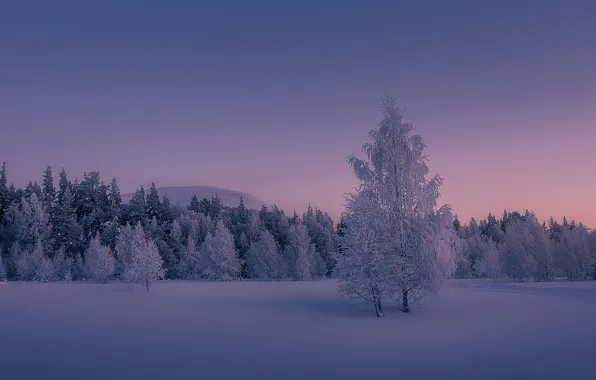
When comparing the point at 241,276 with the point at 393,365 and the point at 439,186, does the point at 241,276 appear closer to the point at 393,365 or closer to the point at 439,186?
the point at 439,186

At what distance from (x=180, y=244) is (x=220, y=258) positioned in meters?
15.7

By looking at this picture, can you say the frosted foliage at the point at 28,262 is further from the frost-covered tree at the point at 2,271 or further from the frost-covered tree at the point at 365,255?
the frost-covered tree at the point at 365,255

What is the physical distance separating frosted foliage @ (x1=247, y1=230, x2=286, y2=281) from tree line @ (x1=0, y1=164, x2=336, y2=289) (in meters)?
0.21

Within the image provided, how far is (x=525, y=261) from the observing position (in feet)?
240

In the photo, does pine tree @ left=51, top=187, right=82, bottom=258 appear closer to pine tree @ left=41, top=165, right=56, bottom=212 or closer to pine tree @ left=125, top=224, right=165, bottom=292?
pine tree @ left=41, top=165, right=56, bottom=212

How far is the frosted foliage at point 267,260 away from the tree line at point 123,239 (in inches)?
8.1

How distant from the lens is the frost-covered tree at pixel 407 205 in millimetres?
26125

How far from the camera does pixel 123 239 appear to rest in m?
81.4

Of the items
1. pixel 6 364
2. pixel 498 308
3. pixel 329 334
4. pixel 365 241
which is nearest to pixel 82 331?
pixel 6 364

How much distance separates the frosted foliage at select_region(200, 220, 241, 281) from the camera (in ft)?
266

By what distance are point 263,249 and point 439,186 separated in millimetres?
64734

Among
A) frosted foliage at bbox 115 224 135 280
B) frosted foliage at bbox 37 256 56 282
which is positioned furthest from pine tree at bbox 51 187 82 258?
frosted foliage at bbox 115 224 135 280

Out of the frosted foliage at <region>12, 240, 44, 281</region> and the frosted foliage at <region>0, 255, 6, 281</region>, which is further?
the frosted foliage at <region>0, 255, 6, 281</region>

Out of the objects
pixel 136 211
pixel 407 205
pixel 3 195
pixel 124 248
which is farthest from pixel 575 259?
pixel 3 195
